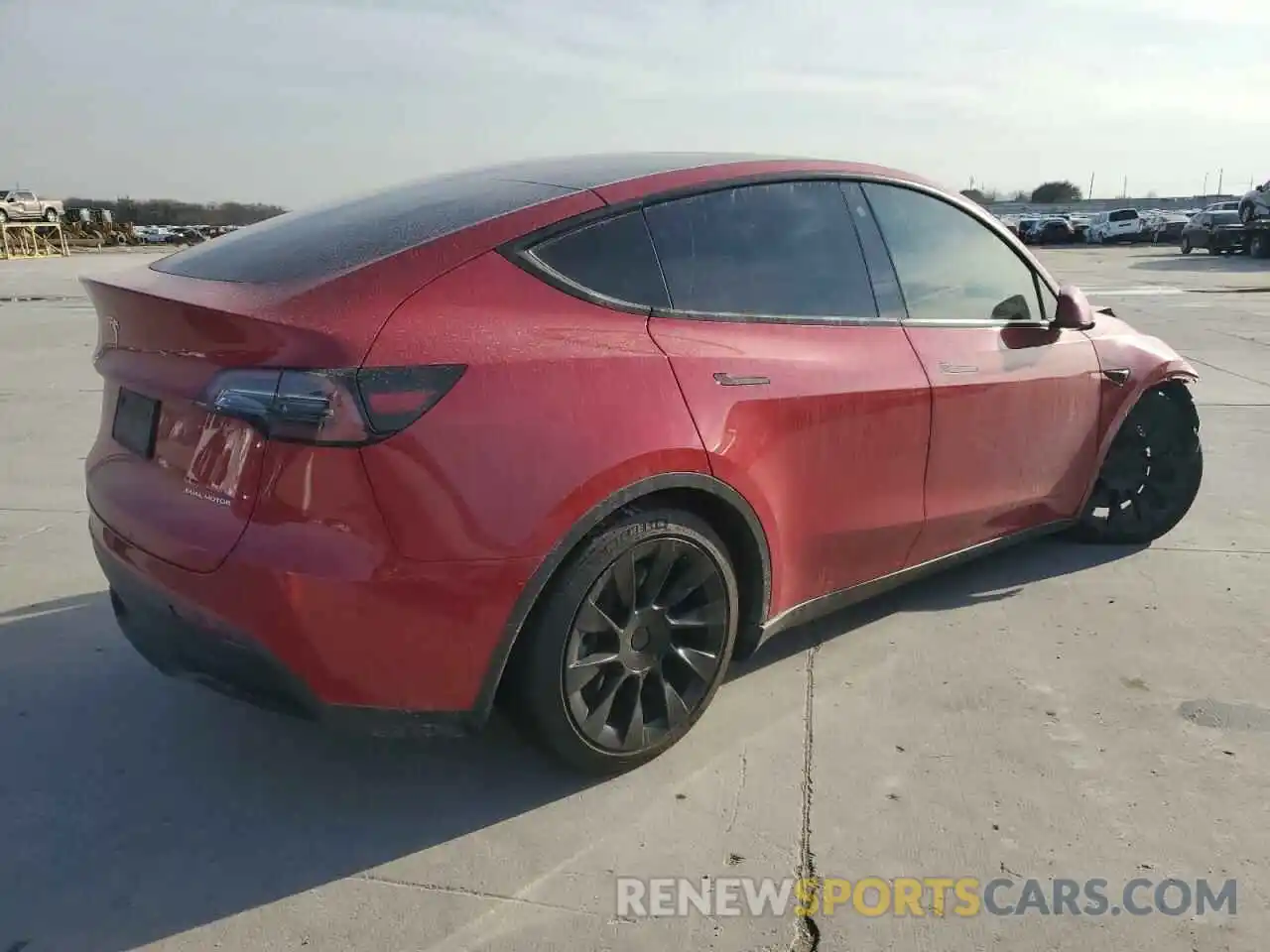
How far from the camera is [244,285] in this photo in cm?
250

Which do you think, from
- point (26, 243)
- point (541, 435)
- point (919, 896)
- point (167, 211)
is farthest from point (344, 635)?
point (167, 211)

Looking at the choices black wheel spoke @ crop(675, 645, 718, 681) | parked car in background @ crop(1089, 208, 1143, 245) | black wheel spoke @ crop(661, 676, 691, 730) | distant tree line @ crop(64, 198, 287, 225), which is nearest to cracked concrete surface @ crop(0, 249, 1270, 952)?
black wheel spoke @ crop(661, 676, 691, 730)

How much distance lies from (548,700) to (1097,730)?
170cm

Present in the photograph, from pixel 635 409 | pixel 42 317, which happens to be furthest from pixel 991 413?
pixel 42 317

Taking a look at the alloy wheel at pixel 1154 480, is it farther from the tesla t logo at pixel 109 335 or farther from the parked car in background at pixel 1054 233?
the parked car in background at pixel 1054 233

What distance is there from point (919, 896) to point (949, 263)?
2.25 metres

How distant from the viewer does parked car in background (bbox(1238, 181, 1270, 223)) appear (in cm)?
3023

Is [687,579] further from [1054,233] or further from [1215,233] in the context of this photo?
[1054,233]

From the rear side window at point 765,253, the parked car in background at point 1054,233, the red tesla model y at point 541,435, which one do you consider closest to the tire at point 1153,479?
the red tesla model y at point 541,435

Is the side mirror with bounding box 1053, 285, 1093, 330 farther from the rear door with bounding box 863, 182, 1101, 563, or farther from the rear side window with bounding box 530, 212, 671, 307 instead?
the rear side window with bounding box 530, 212, 671, 307

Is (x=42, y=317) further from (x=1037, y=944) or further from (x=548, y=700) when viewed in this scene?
(x=1037, y=944)

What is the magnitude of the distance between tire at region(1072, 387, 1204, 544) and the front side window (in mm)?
1042

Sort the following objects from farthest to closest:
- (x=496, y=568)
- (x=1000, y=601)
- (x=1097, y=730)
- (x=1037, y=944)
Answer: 1. (x=1000, y=601)
2. (x=1097, y=730)
3. (x=496, y=568)
4. (x=1037, y=944)

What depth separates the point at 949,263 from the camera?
3.68m
